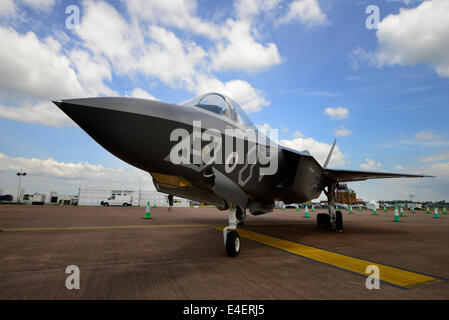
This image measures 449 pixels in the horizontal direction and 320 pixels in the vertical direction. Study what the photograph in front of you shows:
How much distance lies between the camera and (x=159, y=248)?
15.1ft

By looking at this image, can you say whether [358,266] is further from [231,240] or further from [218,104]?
[218,104]

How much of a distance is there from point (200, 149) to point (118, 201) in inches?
1490

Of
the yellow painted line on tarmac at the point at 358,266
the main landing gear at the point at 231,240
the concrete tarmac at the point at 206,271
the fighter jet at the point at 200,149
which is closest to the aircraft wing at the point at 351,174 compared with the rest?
the fighter jet at the point at 200,149

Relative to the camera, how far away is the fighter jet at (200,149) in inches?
90.3

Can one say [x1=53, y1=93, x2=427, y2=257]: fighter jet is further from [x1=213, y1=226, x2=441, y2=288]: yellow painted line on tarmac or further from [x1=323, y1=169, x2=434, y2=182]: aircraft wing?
[x1=323, y1=169, x2=434, y2=182]: aircraft wing

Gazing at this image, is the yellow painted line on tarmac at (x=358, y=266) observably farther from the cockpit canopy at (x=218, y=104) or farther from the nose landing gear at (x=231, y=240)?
the cockpit canopy at (x=218, y=104)

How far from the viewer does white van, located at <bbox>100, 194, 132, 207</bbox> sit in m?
36.3

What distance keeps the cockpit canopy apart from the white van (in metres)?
36.5

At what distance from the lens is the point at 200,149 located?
2.98 meters

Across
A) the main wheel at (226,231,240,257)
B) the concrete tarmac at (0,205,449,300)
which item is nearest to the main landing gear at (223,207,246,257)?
the main wheel at (226,231,240,257)
